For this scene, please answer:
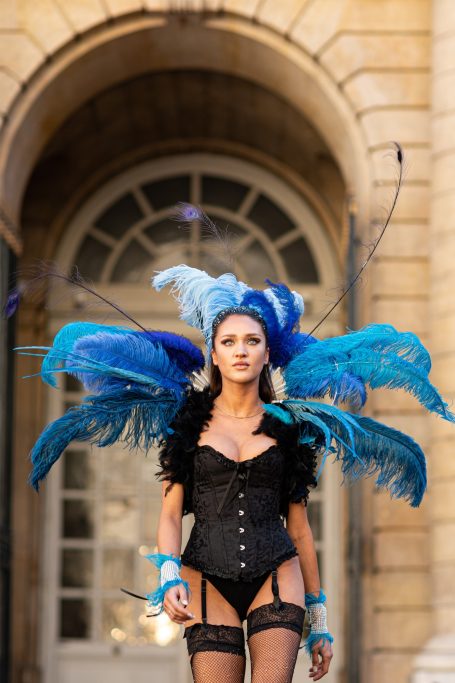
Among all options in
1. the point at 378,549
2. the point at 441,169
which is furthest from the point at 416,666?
the point at 441,169

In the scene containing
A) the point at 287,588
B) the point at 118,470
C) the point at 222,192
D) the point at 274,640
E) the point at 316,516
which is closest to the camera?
the point at 274,640

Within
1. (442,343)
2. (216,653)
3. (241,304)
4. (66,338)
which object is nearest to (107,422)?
(66,338)

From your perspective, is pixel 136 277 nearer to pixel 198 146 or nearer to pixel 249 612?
pixel 198 146

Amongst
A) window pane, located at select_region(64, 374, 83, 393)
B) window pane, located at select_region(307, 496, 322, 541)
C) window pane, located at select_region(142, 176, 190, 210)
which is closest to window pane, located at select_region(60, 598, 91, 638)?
window pane, located at select_region(64, 374, 83, 393)

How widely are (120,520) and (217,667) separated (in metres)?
7.55

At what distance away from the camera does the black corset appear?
4.34 meters

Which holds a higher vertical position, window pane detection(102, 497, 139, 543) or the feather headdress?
the feather headdress

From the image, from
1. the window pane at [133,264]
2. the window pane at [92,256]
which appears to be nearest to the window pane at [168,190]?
the window pane at [133,264]

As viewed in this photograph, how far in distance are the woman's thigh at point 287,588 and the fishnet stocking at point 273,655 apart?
9 centimetres

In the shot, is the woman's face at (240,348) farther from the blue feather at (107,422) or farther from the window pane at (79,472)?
the window pane at (79,472)

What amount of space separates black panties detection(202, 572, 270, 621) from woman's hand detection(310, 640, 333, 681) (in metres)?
0.34

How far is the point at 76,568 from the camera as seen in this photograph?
11.7 meters

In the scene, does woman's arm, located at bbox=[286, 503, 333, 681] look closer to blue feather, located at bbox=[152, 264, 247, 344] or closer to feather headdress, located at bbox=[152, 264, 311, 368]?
feather headdress, located at bbox=[152, 264, 311, 368]

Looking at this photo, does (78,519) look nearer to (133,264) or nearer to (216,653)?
(133,264)
